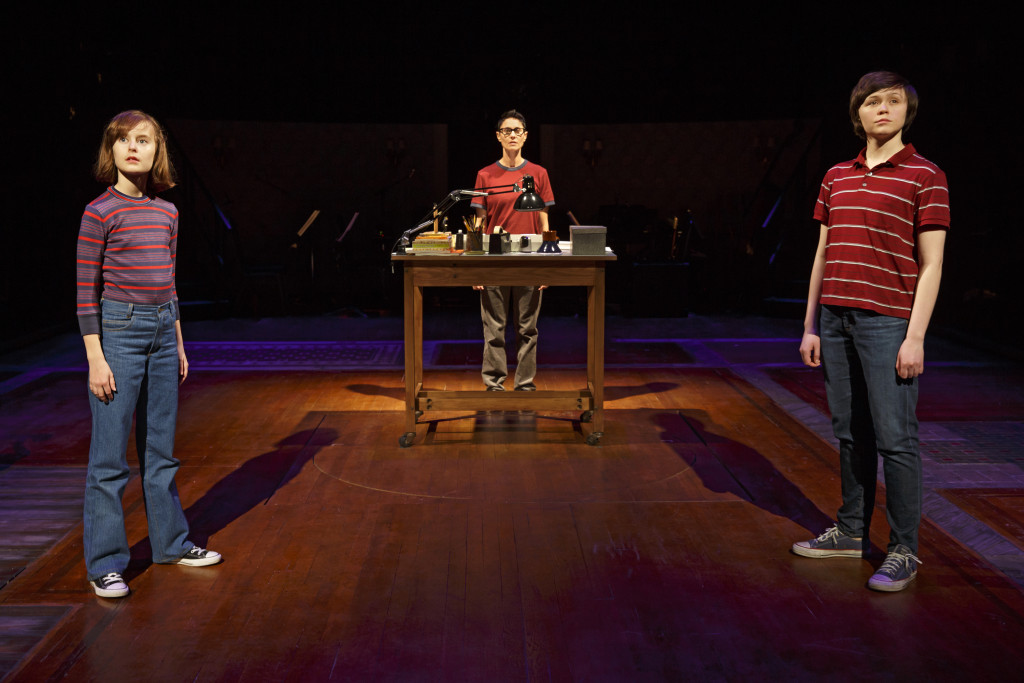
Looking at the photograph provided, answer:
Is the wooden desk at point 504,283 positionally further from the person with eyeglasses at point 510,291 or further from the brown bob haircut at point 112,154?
the brown bob haircut at point 112,154

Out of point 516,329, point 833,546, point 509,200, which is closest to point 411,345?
point 516,329

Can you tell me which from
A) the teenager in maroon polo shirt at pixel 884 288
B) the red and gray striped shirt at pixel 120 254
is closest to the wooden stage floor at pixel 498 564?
the teenager in maroon polo shirt at pixel 884 288

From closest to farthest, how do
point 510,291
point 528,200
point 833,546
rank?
point 833,546 < point 528,200 < point 510,291

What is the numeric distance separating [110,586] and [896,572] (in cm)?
264

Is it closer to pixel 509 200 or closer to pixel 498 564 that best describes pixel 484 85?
pixel 509 200

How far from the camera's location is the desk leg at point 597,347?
4.83 meters

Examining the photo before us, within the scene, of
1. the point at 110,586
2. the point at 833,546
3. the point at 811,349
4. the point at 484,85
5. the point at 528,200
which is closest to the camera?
the point at 110,586

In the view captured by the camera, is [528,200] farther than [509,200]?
No

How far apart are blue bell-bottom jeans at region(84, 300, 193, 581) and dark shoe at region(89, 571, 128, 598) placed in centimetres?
2

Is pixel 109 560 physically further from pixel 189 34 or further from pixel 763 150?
pixel 763 150

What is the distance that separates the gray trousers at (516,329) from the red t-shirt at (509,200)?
380 mm

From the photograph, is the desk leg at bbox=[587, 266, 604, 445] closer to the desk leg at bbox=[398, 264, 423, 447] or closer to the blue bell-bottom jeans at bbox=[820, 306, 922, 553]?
the desk leg at bbox=[398, 264, 423, 447]

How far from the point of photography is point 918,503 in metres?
3.20

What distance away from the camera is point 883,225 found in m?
3.07
